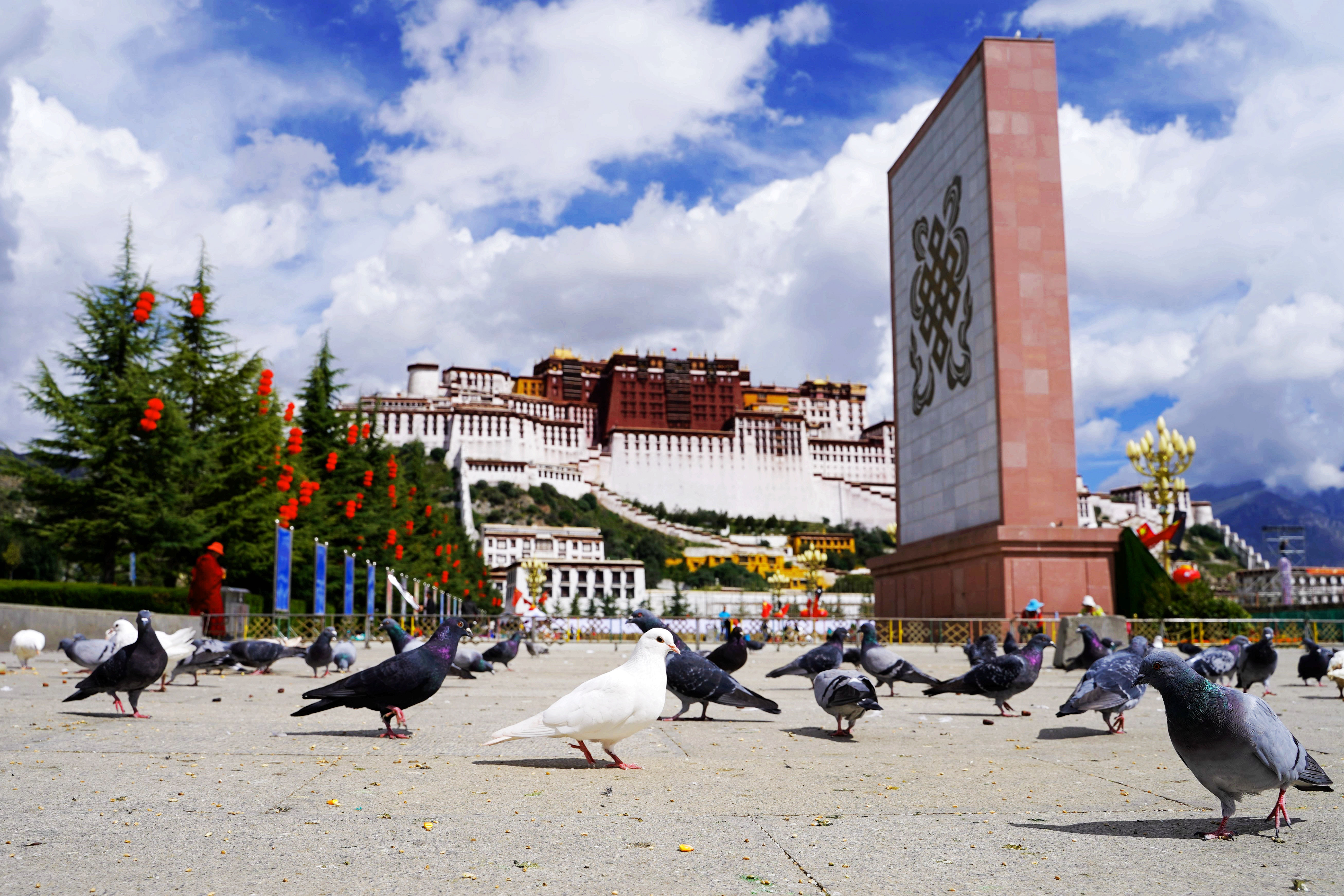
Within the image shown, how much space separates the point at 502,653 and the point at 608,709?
11327 mm

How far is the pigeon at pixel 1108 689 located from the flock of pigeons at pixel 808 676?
0.04 ft

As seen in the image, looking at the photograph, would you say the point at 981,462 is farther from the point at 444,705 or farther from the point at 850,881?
the point at 850,881

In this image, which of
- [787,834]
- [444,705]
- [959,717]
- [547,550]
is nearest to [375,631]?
[444,705]

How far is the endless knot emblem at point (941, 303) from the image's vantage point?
111 ft

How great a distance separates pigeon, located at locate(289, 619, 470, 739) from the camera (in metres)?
Answer: 6.60

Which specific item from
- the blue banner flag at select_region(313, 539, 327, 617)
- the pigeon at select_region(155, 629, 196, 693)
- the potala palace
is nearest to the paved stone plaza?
the pigeon at select_region(155, 629, 196, 693)

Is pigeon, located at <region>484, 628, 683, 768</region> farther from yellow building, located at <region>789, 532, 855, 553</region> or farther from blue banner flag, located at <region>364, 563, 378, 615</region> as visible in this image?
yellow building, located at <region>789, 532, 855, 553</region>

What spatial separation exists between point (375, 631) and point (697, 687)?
1021 inches

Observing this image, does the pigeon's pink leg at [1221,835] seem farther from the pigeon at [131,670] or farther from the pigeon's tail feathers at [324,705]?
the pigeon at [131,670]

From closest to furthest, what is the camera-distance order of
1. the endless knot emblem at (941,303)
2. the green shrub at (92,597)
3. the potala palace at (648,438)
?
the green shrub at (92,597) < the endless knot emblem at (941,303) < the potala palace at (648,438)

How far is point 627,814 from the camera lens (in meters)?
4.46

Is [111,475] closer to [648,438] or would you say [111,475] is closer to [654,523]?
[654,523]

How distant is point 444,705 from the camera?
1006cm

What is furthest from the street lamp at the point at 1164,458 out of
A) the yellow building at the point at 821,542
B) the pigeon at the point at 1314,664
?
the yellow building at the point at 821,542
